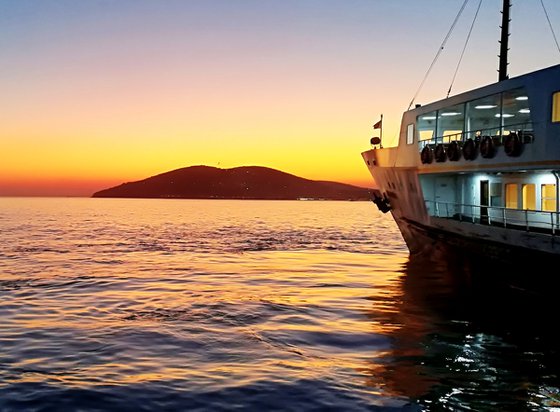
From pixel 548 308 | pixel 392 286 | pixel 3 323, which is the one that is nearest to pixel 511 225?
pixel 548 308

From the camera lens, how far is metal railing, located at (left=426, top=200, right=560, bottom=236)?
17544 mm

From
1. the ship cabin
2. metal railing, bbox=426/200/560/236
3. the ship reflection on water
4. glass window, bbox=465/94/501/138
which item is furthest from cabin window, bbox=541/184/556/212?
the ship reflection on water

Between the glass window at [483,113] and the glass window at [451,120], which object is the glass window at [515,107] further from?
the glass window at [451,120]

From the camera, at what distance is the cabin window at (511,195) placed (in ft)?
69.9

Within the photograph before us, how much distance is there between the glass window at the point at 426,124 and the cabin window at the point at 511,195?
5.47m

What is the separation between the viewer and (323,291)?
929 inches

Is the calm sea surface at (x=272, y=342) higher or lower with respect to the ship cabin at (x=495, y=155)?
lower

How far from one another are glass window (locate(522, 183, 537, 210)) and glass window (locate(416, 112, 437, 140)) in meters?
6.34

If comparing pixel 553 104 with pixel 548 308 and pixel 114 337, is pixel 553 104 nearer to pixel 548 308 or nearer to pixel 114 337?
pixel 548 308

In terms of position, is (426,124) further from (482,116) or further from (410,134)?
(482,116)

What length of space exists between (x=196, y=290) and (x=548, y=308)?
13.1 meters

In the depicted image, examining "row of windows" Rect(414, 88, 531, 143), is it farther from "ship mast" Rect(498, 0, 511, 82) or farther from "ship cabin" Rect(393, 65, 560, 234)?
"ship mast" Rect(498, 0, 511, 82)

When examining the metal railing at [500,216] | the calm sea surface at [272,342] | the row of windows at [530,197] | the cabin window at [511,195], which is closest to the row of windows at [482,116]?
the cabin window at [511,195]

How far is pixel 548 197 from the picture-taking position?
19594 millimetres
